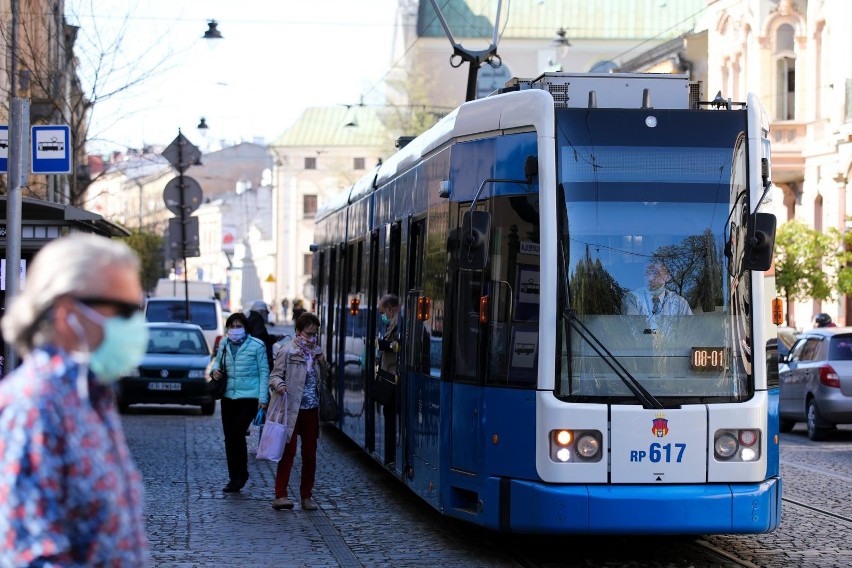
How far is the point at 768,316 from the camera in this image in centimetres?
1016

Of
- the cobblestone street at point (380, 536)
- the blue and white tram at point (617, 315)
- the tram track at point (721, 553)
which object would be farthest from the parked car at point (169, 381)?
the blue and white tram at point (617, 315)

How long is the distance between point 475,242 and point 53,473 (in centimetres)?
621

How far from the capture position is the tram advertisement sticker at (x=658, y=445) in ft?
31.9

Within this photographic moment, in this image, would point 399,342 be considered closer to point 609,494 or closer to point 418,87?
point 609,494

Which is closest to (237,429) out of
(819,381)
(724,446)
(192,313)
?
(724,446)

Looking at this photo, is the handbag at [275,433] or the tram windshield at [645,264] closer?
the tram windshield at [645,264]

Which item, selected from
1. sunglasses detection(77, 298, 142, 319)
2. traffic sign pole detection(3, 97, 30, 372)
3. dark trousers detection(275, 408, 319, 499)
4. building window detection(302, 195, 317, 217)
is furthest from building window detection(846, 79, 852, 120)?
building window detection(302, 195, 317, 217)

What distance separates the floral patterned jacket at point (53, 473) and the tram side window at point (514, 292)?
246 inches

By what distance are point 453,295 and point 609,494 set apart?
1.87m

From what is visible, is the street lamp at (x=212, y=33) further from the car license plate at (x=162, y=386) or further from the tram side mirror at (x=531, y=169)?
the tram side mirror at (x=531, y=169)

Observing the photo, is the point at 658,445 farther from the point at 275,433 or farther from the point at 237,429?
the point at 237,429

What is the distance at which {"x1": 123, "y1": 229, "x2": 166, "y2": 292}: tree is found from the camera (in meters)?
78.9

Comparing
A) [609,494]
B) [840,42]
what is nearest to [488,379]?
[609,494]

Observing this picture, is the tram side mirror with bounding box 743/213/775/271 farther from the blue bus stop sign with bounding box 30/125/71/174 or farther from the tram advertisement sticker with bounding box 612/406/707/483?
the blue bus stop sign with bounding box 30/125/71/174
